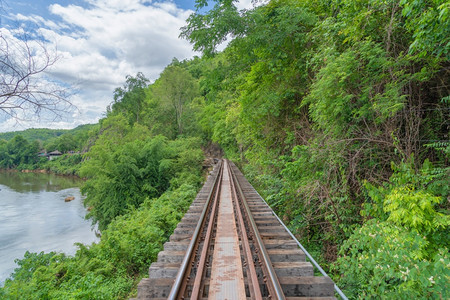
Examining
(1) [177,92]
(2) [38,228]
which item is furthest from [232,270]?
(1) [177,92]

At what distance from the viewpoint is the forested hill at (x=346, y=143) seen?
318 centimetres

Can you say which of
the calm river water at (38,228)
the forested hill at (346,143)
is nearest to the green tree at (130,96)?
the calm river water at (38,228)

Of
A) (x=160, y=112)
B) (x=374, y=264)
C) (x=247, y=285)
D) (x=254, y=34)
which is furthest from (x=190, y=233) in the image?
(x=160, y=112)

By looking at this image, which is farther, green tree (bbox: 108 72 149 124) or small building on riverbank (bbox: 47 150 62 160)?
small building on riverbank (bbox: 47 150 62 160)

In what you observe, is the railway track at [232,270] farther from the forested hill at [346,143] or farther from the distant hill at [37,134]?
the distant hill at [37,134]

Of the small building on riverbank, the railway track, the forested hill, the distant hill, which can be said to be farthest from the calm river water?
the small building on riverbank

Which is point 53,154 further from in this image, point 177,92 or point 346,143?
point 346,143

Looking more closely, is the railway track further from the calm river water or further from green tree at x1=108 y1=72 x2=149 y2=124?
green tree at x1=108 y1=72 x2=149 y2=124

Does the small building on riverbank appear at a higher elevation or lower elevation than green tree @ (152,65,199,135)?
lower

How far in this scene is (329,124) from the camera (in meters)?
5.59

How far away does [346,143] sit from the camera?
4.96 m

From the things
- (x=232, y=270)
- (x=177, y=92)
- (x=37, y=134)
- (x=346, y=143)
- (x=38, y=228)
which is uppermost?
(x=177, y=92)

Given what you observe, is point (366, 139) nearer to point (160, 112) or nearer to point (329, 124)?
point (329, 124)

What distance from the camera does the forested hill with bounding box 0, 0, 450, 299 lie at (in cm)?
318
